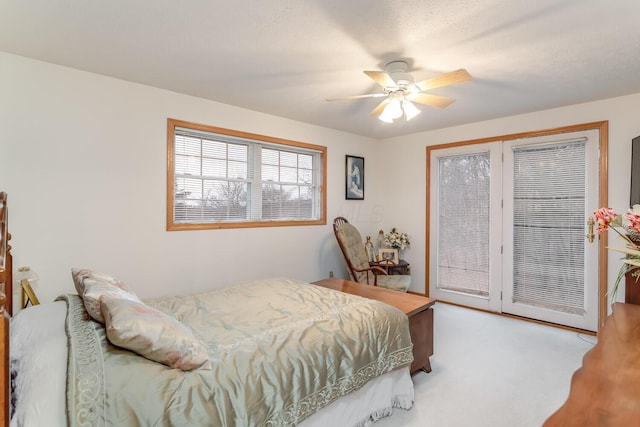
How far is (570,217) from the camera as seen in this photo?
142 inches

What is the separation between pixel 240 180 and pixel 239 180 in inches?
0.5

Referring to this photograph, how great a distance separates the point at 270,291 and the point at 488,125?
11.4 feet

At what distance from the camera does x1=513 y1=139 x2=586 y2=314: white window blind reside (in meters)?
3.57

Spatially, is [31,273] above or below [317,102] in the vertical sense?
below

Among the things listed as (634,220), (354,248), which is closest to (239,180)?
(354,248)

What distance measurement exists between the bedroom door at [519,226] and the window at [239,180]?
1.84 meters

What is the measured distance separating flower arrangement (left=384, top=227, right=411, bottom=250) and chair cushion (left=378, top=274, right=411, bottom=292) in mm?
629

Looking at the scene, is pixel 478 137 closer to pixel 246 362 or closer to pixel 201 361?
pixel 246 362

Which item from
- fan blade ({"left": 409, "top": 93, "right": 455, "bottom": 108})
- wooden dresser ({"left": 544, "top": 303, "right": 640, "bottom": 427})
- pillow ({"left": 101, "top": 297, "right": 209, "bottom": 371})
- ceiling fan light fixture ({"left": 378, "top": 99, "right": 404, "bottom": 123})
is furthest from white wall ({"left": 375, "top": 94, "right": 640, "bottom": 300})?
pillow ({"left": 101, "top": 297, "right": 209, "bottom": 371})

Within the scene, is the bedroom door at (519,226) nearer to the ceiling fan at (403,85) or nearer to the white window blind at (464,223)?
the white window blind at (464,223)

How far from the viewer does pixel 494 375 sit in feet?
8.56

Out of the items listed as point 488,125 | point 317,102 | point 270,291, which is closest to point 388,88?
point 317,102

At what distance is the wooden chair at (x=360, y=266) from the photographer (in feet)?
13.4

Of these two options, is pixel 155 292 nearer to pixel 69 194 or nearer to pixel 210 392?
pixel 69 194
